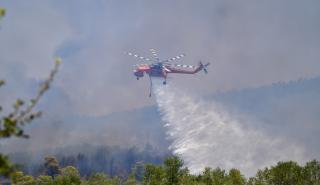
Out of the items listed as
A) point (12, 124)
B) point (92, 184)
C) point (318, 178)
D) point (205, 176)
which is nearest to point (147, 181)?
point (205, 176)

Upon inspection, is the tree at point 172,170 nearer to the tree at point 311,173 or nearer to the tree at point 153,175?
the tree at point 153,175

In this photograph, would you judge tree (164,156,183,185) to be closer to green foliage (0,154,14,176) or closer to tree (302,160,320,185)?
tree (302,160,320,185)

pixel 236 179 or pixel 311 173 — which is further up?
pixel 311 173

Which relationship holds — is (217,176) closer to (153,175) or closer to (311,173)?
(153,175)

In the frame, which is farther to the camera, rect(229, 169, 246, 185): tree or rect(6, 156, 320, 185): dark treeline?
rect(229, 169, 246, 185): tree

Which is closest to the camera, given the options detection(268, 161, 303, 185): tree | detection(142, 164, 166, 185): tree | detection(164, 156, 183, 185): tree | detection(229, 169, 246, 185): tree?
detection(164, 156, 183, 185): tree

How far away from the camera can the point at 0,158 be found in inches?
569

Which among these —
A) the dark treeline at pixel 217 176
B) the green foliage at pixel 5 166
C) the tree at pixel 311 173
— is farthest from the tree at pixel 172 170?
the green foliage at pixel 5 166

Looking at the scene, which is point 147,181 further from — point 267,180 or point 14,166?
point 14,166

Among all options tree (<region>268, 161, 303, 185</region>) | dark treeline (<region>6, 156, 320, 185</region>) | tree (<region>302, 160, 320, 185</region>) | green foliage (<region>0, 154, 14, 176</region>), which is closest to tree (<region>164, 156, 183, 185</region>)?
dark treeline (<region>6, 156, 320, 185</region>)

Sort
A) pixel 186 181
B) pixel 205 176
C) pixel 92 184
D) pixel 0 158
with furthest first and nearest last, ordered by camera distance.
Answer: pixel 92 184
pixel 205 176
pixel 186 181
pixel 0 158

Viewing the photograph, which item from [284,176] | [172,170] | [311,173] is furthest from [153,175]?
[311,173]

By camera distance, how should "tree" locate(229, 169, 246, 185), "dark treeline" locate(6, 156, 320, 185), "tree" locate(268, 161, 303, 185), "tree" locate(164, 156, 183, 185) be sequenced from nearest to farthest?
"tree" locate(164, 156, 183, 185)
"dark treeline" locate(6, 156, 320, 185)
"tree" locate(229, 169, 246, 185)
"tree" locate(268, 161, 303, 185)

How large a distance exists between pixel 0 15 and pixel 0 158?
4176 millimetres
